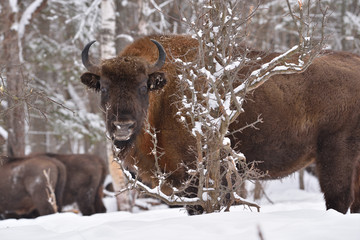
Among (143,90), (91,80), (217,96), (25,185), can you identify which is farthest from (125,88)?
(25,185)

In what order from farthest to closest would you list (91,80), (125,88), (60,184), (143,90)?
(60,184) < (91,80) < (143,90) < (125,88)

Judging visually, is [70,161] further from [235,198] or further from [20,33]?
[235,198]

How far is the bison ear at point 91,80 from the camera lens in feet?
18.8

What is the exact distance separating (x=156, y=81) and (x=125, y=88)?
49 centimetres

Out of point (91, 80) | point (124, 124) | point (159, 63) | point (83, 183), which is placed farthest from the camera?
point (83, 183)

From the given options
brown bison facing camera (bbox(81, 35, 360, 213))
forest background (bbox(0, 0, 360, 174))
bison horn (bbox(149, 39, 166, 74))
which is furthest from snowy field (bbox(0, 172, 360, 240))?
forest background (bbox(0, 0, 360, 174))

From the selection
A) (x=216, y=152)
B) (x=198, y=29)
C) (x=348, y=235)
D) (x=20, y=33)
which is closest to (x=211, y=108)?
→ (x=216, y=152)

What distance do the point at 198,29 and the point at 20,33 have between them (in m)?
10.5

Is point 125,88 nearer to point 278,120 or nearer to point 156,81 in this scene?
point 156,81

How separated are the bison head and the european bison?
307 inches

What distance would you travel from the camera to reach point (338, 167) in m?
5.47

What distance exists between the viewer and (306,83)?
5672mm

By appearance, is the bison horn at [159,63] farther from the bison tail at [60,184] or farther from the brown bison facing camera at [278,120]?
the bison tail at [60,184]

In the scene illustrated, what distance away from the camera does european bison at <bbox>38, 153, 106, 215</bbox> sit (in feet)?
42.4
